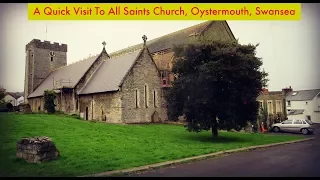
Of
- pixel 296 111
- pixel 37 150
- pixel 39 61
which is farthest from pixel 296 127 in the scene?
pixel 39 61

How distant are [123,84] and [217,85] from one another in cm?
1349

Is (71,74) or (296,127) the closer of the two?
(296,127)

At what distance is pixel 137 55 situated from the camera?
3231cm

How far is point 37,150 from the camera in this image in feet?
37.7

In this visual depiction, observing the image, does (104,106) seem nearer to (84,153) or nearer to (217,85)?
(217,85)

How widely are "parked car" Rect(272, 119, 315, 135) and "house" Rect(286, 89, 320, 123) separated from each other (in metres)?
31.2

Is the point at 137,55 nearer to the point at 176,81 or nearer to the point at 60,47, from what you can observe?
the point at 176,81

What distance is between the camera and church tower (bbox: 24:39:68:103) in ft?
163

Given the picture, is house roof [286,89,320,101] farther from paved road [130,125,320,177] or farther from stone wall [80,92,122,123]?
paved road [130,125,320,177]

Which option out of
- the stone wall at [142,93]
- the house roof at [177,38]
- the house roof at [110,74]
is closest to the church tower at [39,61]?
the house roof at [110,74]

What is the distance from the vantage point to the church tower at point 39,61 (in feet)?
163

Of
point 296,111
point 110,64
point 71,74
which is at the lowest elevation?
point 296,111

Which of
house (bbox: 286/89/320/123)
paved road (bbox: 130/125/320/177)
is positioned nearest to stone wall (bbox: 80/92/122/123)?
paved road (bbox: 130/125/320/177)

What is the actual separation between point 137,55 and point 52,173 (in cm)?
2376
